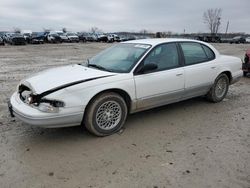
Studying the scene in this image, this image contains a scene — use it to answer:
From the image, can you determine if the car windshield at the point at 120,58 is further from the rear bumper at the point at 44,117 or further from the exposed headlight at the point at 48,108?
the exposed headlight at the point at 48,108

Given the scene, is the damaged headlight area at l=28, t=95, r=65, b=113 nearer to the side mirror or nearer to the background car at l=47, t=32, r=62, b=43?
the side mirror

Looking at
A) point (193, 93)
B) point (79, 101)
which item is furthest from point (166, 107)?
point (79, 101)

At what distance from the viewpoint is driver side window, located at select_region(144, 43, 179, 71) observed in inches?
190

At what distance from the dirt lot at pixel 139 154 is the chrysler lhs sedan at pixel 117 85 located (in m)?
0.35

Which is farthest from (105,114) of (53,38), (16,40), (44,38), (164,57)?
(53,38)

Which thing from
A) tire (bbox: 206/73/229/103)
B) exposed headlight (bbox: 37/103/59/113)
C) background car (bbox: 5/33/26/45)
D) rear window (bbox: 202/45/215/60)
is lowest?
tire (bbox: 206/73/229/103)

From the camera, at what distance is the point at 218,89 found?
6.08 m

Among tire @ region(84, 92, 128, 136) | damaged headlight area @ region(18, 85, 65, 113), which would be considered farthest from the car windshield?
damaged headlight area @ region(18, 85, 65, 113)

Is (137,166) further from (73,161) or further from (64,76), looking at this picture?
(64,76)

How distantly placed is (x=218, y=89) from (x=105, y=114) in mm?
3047

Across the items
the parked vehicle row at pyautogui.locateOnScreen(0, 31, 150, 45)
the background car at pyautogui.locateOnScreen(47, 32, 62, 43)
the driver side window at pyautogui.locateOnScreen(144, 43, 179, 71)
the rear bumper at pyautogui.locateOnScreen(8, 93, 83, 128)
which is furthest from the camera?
the background car at pyautogui.locateOnScreen(47, 32, 62, 43)

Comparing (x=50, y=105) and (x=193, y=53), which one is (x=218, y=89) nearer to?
(x=193, y=53)

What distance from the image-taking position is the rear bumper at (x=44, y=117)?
148 inches

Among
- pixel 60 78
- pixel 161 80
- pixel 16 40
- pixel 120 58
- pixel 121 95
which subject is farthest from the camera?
pixel 16 40
